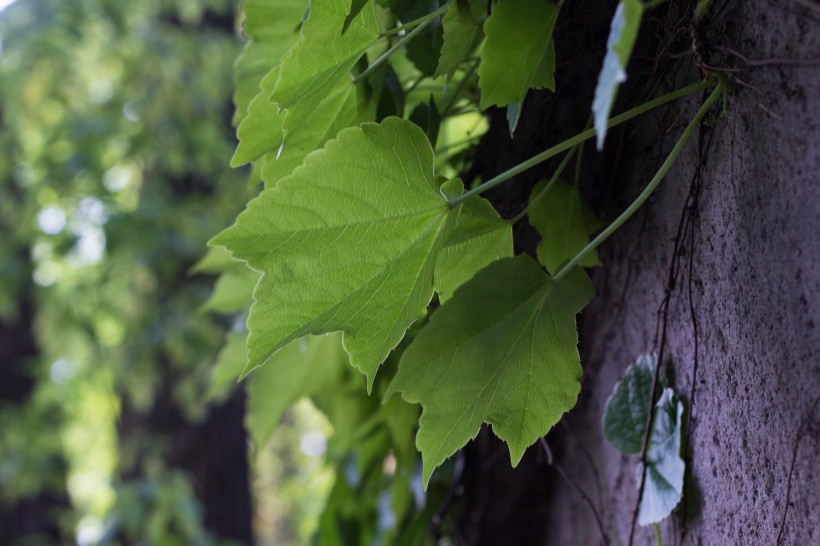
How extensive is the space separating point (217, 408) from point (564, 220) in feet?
8.93

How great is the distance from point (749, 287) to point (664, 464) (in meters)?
0.14

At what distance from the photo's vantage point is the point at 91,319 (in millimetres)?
3373

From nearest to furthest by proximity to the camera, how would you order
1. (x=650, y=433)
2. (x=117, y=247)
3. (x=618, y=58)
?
(x=618, y=58)
(x=650, y=433)
(x=117, y=247)

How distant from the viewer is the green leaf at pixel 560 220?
1.71 ft

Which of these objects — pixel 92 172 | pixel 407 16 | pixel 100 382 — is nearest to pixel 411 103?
pixel 407 16

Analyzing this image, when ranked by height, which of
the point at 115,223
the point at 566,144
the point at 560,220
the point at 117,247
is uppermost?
the point at 566,144

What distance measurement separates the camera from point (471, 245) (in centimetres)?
45

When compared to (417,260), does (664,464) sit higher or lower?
lower

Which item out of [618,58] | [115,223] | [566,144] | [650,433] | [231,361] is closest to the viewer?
[618,58]

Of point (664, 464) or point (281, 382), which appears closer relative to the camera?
point (664, 464)

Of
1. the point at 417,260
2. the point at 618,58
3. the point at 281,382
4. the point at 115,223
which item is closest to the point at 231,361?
the point at 281,382

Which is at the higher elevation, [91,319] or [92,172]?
[92,172]

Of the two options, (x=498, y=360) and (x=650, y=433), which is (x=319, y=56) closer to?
(x=498, y=360)

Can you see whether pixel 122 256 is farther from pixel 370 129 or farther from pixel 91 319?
pixel 370 129
